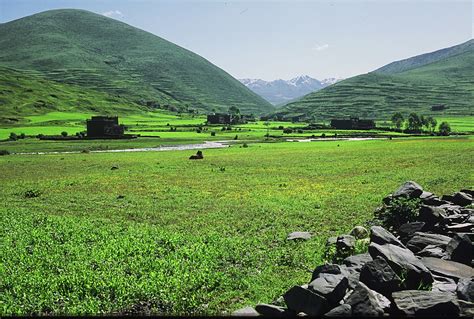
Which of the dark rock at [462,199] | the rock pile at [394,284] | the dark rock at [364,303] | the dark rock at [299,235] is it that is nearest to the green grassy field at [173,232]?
the dark rock at [299,235]

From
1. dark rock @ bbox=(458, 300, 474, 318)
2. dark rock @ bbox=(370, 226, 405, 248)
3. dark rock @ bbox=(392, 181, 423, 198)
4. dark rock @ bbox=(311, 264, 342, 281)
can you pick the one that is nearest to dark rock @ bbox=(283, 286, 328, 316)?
dark rock @ bbox=(311, 264, 342, 281)

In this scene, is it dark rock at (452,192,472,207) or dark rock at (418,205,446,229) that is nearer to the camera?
dark rock at (418,205,446,229)

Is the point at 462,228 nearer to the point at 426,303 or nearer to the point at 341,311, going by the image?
the point at 426,303

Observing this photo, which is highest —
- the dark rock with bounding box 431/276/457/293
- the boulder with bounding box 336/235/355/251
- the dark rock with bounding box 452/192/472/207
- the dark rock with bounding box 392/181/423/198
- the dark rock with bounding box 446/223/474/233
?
the dark rock with bounding box 392/181/423/198

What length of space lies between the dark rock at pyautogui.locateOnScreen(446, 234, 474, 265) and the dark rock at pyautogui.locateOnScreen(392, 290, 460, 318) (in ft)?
12.8

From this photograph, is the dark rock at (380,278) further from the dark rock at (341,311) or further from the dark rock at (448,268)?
the dark rock at (448,268)

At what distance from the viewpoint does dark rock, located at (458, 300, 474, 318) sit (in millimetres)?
11054

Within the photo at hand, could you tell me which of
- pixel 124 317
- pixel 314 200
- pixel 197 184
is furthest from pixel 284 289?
pixel 197 184

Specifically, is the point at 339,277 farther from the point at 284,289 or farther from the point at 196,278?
the point at 196,278

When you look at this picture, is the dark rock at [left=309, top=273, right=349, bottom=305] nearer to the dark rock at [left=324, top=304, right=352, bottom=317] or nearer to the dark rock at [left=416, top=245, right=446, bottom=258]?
the dark rock at [left=324, top=304, right=352, bottom=317]

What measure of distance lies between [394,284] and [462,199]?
13084 mm

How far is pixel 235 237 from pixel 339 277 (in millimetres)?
9087

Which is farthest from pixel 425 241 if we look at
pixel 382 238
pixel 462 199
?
pixel 462 199

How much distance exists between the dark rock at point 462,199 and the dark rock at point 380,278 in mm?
12627
